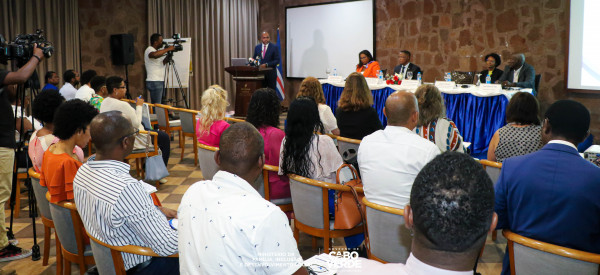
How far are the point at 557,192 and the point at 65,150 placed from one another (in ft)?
8.22

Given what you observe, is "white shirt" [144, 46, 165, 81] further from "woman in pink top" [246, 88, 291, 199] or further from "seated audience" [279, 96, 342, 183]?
"seated audience" [279, 96, 342, 183]

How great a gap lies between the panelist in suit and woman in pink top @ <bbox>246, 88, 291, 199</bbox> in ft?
21.2

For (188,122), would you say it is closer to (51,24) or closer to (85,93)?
(85,93)

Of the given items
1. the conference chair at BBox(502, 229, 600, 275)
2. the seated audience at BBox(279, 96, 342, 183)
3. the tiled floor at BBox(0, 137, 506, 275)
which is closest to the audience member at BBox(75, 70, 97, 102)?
the tiled floor at BBox(0, 137, 506, 275)

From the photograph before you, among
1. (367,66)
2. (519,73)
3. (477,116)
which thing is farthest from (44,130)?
(519,73)

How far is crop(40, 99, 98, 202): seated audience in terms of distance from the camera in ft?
8.51

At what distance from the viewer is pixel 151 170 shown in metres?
5.06

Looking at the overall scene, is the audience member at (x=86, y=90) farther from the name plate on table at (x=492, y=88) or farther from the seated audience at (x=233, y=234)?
the name plate on table at (x=492, y=88)

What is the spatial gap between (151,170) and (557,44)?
21.2 feet

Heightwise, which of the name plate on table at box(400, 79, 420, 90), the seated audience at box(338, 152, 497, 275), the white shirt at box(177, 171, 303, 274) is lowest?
the white shirt at box(177, 171, 303, 274)

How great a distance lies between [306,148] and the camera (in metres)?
3.05

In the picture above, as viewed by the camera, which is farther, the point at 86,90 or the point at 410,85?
the point at 410,85

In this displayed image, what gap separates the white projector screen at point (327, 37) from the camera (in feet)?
34.0

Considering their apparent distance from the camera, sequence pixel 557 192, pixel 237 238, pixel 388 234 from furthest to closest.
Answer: pixel 388 234 → pixel 557 192 → pixel 237 238
